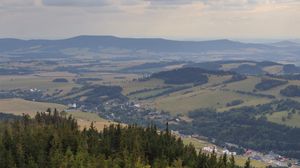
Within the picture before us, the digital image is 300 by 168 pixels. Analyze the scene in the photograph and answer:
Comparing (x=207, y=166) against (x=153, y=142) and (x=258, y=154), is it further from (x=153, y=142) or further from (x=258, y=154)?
(x=258, y=154)

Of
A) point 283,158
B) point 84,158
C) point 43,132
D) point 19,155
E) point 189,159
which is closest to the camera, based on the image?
point 84,158

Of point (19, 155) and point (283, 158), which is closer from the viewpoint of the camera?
point (19, 155)

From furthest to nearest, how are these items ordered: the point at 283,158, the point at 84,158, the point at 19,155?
1. the point at 283,158
2. the point at 19,155
3. the point at 84,158

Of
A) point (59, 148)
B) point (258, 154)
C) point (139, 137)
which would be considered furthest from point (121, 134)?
point (258, 154)

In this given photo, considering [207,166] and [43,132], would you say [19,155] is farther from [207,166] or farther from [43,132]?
[207,166]

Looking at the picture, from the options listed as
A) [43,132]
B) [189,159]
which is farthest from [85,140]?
[189,159]

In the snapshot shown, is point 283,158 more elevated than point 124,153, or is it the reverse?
point 124,153
